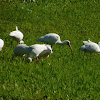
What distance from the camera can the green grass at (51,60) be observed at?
693cm

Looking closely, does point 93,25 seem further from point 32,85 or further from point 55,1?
point 32,85

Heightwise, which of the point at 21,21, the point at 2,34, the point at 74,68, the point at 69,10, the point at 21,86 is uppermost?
the point at 69,10

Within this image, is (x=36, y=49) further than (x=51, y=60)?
No

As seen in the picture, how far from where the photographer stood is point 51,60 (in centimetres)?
1025

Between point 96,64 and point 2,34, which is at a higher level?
point 2,34

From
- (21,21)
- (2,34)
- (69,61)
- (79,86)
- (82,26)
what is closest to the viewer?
(79,86)

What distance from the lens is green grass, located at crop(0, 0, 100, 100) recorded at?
6.93 meters

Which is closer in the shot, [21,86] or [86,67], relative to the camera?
[21,86]

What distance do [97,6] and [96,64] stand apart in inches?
551

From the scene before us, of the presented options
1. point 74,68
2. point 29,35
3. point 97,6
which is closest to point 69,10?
point 97,6

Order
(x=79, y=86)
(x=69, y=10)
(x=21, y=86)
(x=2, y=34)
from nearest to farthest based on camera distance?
1. (x=21, y=86)
2. (x=79, y=86)
3. (x=2, y=34)
4. (x=69, y=10)

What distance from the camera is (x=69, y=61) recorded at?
34.1 ft

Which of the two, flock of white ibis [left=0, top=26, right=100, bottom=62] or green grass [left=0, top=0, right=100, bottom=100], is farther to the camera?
flock of white ibis [left=0, top=26, right=100, bottom=62]

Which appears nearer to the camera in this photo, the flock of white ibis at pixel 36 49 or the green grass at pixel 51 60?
the green grass at pixel 51 60
